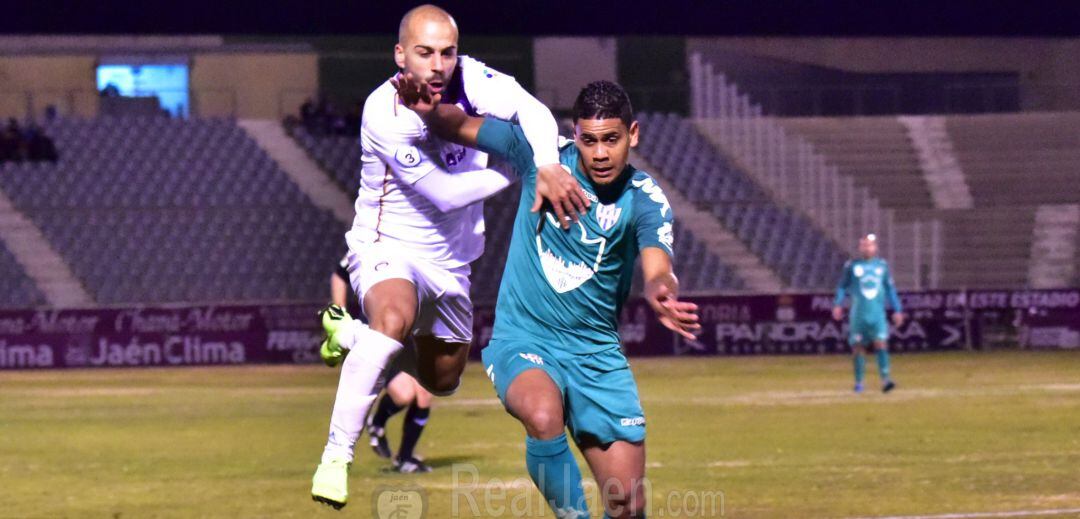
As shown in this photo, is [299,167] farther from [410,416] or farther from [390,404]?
[410,416]

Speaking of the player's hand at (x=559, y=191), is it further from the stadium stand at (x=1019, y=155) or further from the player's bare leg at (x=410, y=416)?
the stadium stand at (x=1019, y=155)

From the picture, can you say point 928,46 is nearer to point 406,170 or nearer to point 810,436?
point 810,436

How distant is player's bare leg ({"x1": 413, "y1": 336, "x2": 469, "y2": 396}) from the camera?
28.8 feet

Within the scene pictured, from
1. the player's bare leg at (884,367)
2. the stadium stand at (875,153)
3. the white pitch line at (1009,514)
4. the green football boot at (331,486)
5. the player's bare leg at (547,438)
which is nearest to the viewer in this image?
the player's bare leg at (547,438)

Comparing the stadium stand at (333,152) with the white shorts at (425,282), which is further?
the stadium stand at (333,152)

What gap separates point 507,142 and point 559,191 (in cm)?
69

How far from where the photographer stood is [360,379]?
778 cm

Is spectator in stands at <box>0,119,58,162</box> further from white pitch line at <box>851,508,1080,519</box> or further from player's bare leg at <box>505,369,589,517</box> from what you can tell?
player's bare leg at <box>505,369,589,517</box>

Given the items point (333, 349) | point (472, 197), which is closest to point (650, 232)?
point (472, 197)

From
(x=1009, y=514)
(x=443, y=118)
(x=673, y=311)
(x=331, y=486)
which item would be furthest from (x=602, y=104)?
(x=1009, y=514)

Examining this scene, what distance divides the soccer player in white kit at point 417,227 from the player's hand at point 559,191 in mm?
135

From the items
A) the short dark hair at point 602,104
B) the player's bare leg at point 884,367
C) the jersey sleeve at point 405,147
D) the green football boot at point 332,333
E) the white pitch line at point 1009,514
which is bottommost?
the player's bare leg at point 884,367

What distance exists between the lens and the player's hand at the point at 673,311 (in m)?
6.16

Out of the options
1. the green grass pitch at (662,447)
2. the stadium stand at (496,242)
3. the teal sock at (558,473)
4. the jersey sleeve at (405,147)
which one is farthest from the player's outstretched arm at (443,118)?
the stadium stand at (496,242)
